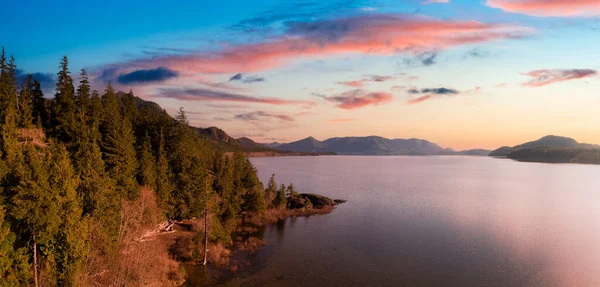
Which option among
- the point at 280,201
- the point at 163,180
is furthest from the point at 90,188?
the point at 280,201

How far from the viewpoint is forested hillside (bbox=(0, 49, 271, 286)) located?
31.7 m

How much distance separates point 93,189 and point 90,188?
1.18ft

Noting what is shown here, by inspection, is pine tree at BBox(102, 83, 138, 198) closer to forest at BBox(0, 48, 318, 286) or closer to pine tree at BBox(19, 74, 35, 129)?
forest at BBox(0, 48, 318, 286)

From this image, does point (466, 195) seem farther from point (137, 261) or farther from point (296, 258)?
point (137, 261)

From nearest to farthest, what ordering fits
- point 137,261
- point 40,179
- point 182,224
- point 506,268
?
point 40,179, point 137,261, point 506,268, point 182,224

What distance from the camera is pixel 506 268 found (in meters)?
52.5

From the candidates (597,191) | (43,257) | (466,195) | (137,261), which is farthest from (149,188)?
(597,191)

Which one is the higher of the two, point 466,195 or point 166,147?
point 166,147

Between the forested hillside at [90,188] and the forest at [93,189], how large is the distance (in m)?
0.12

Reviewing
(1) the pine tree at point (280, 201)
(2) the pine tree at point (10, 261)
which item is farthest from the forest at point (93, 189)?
(1) the pine tree at point (280, 201)

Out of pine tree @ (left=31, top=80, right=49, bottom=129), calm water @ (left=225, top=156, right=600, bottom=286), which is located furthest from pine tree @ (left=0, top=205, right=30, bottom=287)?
pine tree @ (left=31, top=80, right=49, bottom=129)

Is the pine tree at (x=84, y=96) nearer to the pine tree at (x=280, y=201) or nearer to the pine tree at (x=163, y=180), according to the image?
the pine tree at (x=163, y=180)

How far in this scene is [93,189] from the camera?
40938 millimetres

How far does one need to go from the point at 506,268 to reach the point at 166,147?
6960 cm
